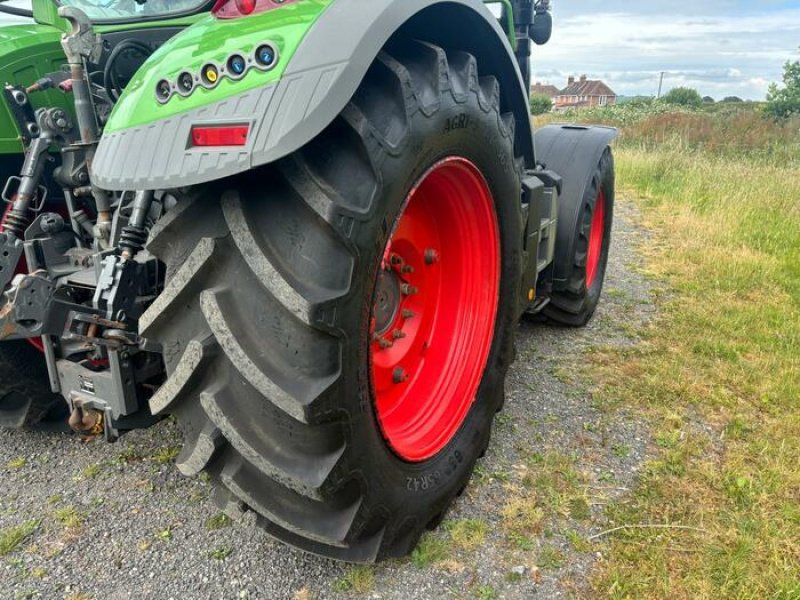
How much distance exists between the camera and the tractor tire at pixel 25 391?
2461 mm

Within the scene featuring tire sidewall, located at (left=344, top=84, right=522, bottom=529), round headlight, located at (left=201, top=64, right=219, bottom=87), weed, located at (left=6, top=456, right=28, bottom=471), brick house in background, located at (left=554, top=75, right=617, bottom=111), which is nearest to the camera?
round headlight, located at (left=201, top=64, right=219, bottom=87)

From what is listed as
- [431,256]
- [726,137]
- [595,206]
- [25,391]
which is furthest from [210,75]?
[726,137]

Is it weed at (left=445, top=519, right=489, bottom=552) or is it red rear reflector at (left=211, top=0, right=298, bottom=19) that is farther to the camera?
weed at (left=445, top=519, right=489, bottom=552)

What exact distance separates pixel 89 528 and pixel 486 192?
1860mm

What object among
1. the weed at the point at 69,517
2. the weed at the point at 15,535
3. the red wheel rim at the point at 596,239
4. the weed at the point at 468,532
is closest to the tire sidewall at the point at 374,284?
the weed at the point at 468,532

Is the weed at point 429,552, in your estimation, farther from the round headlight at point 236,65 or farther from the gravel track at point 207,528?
the round headlight at point 236,65

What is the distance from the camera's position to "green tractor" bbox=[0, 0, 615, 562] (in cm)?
144

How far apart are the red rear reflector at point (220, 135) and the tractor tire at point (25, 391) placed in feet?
5.23

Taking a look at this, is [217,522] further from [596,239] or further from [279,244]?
[596,239]

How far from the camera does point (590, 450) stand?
2.71 m

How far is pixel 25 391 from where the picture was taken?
2.53 metres

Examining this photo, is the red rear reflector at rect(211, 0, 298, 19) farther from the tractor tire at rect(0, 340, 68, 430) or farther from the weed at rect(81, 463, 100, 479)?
the weed at rect(81, 463, 100, 479)

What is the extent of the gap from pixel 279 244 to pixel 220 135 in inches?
10.9

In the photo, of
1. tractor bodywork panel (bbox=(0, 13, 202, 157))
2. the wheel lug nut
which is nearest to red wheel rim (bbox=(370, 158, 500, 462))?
the wheel lug nut
